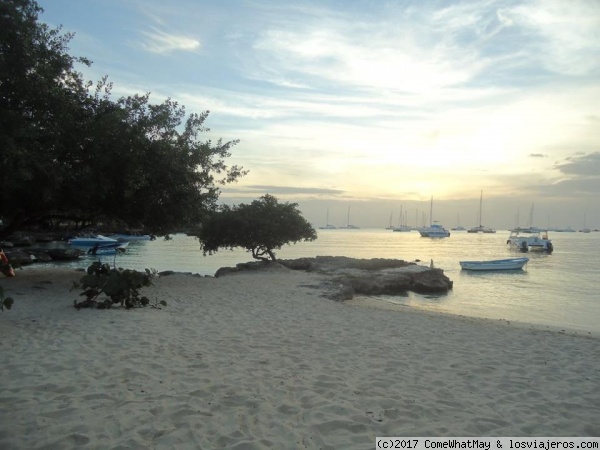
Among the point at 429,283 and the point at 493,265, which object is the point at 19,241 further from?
the point at 493,265

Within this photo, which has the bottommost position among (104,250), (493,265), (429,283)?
(104,250)

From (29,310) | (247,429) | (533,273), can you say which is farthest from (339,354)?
(533,273)

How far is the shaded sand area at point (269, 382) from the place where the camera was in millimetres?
4258

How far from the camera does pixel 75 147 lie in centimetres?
1394

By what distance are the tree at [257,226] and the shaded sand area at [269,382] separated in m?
15.4

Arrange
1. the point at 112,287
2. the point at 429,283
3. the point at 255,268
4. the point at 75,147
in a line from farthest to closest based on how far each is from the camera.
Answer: the point at 255,268 < the point at 429,283 < the point at 75,147 < the point at 112,287

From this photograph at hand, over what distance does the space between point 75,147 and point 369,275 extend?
1544 cm

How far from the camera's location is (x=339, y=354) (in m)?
7.34

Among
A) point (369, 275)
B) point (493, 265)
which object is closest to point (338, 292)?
point (369, 275)

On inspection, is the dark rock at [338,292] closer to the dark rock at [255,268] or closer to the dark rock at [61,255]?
the dark rock at [255,268]

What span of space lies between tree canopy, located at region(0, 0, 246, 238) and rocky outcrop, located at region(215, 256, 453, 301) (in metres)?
7.67

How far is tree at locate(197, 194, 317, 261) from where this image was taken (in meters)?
25.8

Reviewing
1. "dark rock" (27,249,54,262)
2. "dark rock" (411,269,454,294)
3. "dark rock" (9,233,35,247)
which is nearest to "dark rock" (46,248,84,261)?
"dark rock" (27,249,54,262)

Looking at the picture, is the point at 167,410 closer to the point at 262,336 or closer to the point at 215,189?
the point at 262,336
